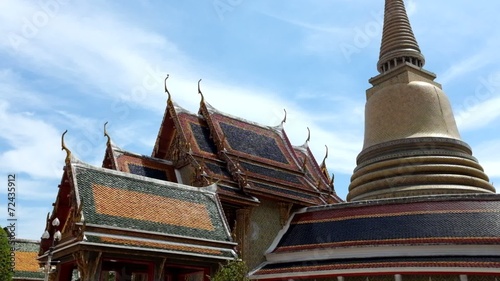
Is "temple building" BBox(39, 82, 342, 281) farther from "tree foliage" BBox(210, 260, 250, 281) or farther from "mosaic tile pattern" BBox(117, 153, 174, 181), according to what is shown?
"tree foliage" BBox(210, 260, 250, 281)

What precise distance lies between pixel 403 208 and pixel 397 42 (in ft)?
44.6

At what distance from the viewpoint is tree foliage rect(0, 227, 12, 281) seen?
22.4 meters

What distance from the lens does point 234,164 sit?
71.7 ft

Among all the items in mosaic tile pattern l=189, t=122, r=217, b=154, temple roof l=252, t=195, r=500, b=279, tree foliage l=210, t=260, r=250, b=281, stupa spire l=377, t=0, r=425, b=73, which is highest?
stupa spire l=377, t=0, r=425, b=73

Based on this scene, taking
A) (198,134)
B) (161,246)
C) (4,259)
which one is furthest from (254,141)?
(4,259)

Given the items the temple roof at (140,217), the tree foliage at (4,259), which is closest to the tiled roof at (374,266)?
the temple roof at (140,217)

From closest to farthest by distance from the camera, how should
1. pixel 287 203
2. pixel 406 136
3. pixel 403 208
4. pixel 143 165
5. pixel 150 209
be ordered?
pixel 150 209, pixel 403 208, pixel 143 165, pixel 287 203, pixel 406 136

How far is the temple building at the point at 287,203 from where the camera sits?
15.0 meters

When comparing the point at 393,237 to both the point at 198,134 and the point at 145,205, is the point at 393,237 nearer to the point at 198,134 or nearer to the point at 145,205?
the point at 145,205

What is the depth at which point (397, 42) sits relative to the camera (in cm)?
2964

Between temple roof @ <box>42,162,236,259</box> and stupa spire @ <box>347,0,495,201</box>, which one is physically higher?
stupa spire @ <box>347,0,495,201</box>

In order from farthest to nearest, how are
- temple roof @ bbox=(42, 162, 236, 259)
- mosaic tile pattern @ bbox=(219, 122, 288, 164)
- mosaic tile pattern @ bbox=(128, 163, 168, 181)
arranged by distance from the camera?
mosaic tile pattern @ bbox=(219, 122, 288, 164) < mosaic tile pattern @ bbox=(128, 163, 168, 181) < temple roof @ bbox=(42, 162, 236, 259)

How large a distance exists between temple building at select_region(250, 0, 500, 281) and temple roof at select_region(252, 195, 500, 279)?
4 cm

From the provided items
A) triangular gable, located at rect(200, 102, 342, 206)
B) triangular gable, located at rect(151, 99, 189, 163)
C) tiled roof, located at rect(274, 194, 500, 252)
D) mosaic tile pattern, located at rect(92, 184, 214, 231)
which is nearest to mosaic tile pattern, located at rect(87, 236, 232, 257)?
mosaic tile pattern, located at rect(92, 184, 214, 231)
